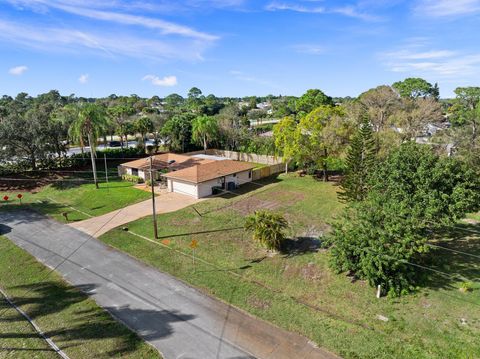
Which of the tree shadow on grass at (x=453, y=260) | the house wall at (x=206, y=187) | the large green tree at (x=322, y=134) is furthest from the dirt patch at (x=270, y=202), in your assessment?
the tree shadow on grass at (x=453, y=260)

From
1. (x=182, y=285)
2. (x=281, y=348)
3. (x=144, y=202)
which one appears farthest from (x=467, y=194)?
(x=144, y=202)

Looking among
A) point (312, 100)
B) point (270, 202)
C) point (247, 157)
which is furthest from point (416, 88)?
point (270, 202)

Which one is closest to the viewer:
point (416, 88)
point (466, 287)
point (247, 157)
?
point (466, 287)

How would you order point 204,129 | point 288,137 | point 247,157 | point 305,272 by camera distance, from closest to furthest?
point 305,272 → point 288,137 → point 247,157 → point 204,129

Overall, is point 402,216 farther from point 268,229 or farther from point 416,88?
point 416,88

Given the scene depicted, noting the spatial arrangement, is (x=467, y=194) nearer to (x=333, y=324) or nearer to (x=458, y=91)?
(x=333, y=324)

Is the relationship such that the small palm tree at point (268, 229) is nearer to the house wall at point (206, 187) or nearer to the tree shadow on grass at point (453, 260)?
the tree shadow on grass at point (453, 260)

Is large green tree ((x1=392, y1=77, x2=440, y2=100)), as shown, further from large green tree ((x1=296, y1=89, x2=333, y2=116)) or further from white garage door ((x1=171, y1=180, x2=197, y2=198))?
white garage door ((x1=171, y1=180, x2=197, y2=198))
